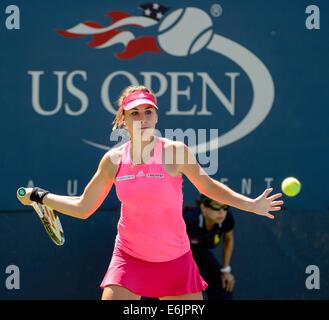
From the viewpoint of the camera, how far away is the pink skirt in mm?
4992

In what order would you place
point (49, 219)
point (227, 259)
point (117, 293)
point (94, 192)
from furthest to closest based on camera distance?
point (227, 259) → point (49, 219) → point (94, 192) → point (117, 293)

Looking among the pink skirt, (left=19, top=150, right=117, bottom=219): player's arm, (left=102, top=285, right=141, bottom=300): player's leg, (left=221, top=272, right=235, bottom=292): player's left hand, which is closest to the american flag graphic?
(left=19, top=150, right=117, bottom=219): player's arm

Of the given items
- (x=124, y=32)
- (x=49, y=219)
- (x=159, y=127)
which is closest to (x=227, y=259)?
(x=159, y=127)

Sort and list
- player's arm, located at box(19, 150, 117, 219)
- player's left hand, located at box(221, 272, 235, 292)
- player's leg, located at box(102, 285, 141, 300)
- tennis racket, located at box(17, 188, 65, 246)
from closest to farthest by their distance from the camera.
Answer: player's leg, located at box(102, 285, 141, 300) → player's arm, located at box(19, 150, 117, 219) → tennis racket, located at box(17, 188, 65, 246) → player's left hand, located at box(221, 272, 235, 292)

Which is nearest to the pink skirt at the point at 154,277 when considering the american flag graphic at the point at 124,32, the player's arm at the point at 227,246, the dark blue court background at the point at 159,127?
the player's arm at the point at 227,246

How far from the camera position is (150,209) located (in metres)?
4.98

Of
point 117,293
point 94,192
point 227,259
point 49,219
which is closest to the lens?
point 117,293

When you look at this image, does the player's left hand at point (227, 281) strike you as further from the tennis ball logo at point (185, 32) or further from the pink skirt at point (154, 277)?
the tennis ball logo at point (185, 32)

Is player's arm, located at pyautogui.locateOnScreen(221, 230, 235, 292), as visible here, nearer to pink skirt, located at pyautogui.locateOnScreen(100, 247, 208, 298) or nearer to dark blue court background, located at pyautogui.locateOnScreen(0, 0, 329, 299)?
dark blue court background, located at pyautogui.locateOnScreen(0, 0, 329, 299)

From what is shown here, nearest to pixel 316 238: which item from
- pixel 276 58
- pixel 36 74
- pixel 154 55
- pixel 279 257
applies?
pixel 279 257

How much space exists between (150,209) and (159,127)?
1.62 meters

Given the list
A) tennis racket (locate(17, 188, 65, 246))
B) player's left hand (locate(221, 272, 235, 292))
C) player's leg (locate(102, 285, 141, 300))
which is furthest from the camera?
player's left hand (locate(221, 272, 235, 292))

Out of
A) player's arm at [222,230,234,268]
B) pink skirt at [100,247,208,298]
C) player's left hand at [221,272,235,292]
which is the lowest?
player's left hand at [221,272,235,292]

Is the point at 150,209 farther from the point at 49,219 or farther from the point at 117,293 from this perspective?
the point at 49,219
